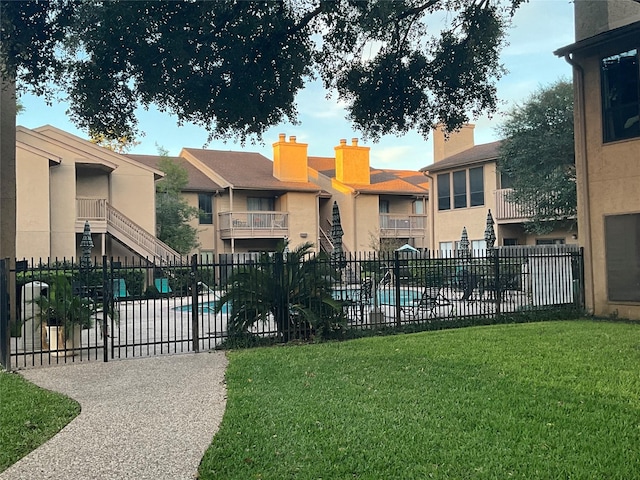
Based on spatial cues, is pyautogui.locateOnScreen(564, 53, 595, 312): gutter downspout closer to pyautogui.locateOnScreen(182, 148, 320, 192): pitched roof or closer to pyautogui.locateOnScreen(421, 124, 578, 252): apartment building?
pyautogui.locateOnScreen(421, 124, 578, 252): apartment building

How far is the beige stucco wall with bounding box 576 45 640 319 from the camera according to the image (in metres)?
13.6

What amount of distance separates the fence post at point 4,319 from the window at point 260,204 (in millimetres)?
24515

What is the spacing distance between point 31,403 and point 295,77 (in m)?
6.22

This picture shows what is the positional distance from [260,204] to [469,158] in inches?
488

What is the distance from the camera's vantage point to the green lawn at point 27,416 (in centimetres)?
542

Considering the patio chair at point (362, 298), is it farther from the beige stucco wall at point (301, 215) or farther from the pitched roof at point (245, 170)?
the pitched roof at point (245, 170)

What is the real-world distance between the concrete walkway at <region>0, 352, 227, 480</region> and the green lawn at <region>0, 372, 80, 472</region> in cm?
14

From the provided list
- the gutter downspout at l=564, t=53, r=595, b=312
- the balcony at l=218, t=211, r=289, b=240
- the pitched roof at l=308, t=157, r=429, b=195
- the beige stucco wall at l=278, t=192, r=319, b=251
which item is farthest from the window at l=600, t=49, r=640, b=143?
the pitched roof at l=308, t=157, r=429, b=195

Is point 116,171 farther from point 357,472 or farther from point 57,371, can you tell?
point 357,472

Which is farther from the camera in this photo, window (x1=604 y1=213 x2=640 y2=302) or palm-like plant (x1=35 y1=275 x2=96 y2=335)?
window (x1=604 y1=213 x2=640 y2=302)


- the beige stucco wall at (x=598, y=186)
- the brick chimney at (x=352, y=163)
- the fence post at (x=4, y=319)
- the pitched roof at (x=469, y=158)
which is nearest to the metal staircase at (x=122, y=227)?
the brick chimney at (x=352, y=163)

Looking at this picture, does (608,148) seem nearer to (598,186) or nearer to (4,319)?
(598,186)

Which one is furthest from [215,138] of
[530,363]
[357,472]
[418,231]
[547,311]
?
[418,231]

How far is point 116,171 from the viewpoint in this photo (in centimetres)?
2798
